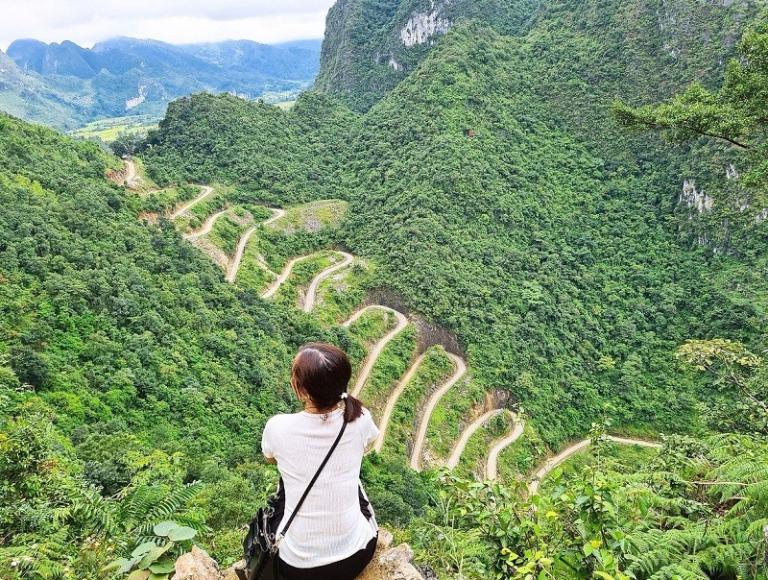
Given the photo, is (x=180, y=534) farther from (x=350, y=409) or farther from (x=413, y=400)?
(x=413, y=400)

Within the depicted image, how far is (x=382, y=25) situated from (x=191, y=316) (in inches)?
3308

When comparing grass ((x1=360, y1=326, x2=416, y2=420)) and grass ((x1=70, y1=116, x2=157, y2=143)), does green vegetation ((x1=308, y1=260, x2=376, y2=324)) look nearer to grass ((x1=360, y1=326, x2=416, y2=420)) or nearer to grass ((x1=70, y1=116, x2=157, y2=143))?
grass ((x1=360, y1=326, x2=416, y2=420))

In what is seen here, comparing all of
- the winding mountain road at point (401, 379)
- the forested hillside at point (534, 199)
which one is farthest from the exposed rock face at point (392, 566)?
the forested hillside at point (534, 199)

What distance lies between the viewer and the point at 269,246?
148 feet

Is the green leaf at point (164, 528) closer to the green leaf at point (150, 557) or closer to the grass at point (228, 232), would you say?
the green leaf at point (150, 557)

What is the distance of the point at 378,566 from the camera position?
4484 millimetres

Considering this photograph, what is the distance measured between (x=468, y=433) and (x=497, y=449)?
2185mm

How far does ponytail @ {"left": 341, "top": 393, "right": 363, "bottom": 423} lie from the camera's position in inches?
151

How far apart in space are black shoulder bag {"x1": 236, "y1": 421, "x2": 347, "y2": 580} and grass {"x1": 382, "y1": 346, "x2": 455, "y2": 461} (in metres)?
28.0

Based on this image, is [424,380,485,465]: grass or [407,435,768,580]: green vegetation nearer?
[407,435,768,580]: green vegetation

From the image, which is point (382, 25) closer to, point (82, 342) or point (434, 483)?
point (82, 342)

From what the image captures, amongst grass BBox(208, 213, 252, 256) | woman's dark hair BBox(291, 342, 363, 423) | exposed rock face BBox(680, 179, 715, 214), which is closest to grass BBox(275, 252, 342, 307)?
grass BBox(208, 213, 252, 256)

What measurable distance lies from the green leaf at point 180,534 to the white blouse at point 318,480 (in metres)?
1.66

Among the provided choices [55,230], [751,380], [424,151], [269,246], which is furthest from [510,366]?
[55,230]
